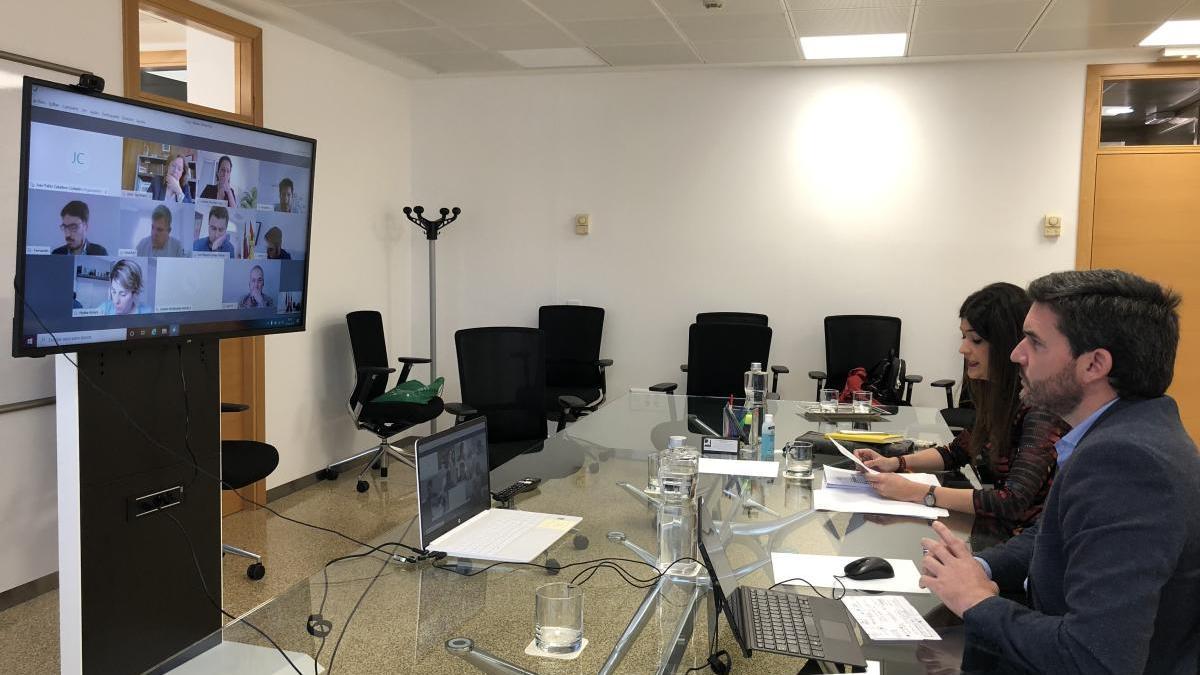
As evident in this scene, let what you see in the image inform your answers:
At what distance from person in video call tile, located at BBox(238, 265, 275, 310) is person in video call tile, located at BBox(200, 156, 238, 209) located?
26 cm

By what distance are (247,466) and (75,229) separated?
181 cm

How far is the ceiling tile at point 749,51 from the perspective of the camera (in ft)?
18.3

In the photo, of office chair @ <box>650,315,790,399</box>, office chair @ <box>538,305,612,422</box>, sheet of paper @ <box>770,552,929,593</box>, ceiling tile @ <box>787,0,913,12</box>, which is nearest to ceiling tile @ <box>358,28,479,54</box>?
office chair @ <box>538,305,612,422</box>

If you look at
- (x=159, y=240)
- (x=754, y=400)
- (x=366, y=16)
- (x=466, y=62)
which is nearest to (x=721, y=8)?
(x=366, y=16)

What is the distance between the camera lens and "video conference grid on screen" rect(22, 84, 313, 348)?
2354 mm

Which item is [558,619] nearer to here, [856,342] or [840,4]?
[840,4]

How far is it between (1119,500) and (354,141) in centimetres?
559

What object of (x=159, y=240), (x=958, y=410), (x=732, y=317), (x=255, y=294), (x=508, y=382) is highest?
(x=159, y=240)

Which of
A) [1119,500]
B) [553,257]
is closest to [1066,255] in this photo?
[553,257]

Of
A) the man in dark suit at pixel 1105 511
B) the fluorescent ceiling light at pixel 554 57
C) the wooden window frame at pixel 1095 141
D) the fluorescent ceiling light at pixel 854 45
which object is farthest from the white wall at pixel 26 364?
the wooden window frame at pixel 1095 141

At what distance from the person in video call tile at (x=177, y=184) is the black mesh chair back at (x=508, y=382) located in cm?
187

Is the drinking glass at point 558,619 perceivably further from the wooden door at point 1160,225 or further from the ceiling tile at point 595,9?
the wooden door at point 1160,225

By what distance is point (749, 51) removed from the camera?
19.1 feet

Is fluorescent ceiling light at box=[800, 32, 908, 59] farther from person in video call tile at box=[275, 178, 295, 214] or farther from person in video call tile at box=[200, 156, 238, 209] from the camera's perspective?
person in video call tile at box=[200, 156, 238, 209]
